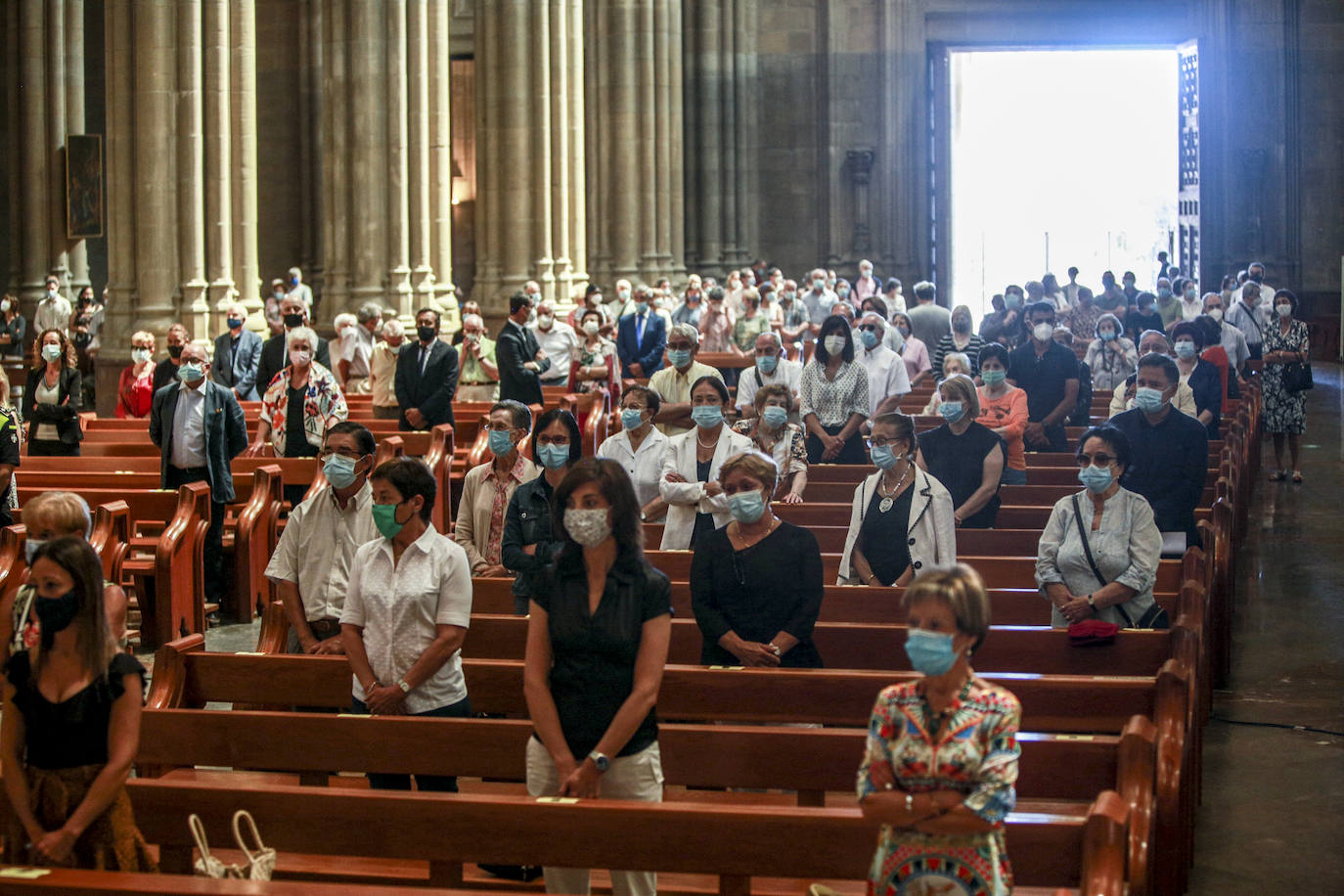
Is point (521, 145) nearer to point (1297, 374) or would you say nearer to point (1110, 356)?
point (1110, 356)

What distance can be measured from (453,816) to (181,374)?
7254 mm

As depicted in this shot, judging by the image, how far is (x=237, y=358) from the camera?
15773 mm

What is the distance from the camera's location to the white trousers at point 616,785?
517 cm

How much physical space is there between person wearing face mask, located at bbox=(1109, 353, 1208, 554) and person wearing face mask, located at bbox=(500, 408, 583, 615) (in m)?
3.35

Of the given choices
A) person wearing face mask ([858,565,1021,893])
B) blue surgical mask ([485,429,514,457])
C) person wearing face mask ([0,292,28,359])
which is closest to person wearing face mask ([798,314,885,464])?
blue surgical mask ([485,429,514,457])

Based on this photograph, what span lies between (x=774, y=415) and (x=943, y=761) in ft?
19.1

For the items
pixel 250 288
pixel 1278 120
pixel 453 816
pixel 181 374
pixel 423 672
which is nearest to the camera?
pixel 453 816

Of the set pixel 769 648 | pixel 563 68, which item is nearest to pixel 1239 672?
pixel 769 648

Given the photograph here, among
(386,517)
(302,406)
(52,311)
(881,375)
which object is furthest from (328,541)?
(52,311)

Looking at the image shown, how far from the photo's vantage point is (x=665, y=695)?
6570 millimetres

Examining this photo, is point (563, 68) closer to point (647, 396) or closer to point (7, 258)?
point (7, 258)

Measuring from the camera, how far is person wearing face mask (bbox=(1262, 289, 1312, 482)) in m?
16.9

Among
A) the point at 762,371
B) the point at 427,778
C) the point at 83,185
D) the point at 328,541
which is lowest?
the point at 427,778

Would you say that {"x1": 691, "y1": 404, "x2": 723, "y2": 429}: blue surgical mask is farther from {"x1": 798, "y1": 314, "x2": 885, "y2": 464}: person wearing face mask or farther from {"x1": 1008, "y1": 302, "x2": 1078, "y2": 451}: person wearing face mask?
{"x1": 1008, "y1": 302, "x2": 1078, "y2": 451}: person wearing face mask
